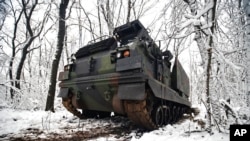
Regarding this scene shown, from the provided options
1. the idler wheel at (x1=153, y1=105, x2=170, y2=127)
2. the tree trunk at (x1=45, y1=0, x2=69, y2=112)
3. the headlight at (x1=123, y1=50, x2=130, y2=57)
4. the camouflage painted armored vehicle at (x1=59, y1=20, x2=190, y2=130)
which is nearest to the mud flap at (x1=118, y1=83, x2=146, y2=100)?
the camouflage painted armored vehicle at (x1=59, y1=20, x2=190, y2=130)

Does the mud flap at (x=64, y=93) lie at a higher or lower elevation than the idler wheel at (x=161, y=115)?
higher

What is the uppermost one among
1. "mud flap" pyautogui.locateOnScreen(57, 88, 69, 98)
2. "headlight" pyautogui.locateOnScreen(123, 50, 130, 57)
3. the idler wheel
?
"headlight" pyautogui.locateOnScreen(123, 50, 130, 57)

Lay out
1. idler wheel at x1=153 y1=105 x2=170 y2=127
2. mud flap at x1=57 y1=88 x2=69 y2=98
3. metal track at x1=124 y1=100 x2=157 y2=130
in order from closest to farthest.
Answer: metal track at x1=124 y1=100 x2=157 y2=130 < idler wheel at x1=153 y1=105 x2=170 y2=127 < mud flap at x1=57 y1=88 x2=69 y2=98

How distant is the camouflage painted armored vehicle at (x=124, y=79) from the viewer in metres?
4.51

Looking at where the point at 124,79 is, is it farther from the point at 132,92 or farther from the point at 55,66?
the point at 55,66

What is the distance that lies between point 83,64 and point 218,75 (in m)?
3.11

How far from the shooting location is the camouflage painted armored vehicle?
14.8ft

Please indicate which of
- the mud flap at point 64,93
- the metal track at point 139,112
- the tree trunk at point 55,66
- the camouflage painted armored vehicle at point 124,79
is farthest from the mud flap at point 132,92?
the tree trunk at point 55,66

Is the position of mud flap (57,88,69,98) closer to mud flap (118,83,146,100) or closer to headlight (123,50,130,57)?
mud flap (118,83,146,100)

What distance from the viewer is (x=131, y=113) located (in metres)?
4.68

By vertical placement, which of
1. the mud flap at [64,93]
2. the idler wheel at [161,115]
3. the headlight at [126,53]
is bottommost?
the idler wheel at [161,115]

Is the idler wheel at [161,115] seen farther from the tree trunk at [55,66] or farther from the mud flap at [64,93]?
the tree trunk at [55,66]

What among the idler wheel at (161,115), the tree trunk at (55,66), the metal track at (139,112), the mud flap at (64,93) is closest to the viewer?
the metal track at (139,112)

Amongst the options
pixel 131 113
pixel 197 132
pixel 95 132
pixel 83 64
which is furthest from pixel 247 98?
pixel 83 64
